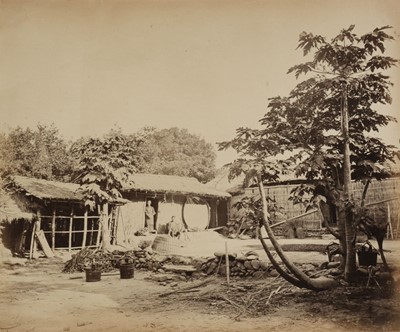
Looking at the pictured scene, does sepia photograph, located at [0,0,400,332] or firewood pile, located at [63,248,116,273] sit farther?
firewood pile, located at [63,248,116,273]

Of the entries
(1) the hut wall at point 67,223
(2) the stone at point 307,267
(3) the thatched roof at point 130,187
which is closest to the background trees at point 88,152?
(3) the thatched roof at point 130,187

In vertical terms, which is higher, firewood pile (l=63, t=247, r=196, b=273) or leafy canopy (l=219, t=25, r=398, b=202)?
leafy canopy (l=219, t=25, r=398, b=202)

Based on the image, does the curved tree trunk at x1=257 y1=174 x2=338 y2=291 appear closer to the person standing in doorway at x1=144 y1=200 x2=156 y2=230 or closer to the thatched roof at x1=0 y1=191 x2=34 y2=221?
the thatched roof at x1=0 y1=191 x2=34 y2=221

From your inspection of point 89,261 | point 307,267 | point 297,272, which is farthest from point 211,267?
point 89,261

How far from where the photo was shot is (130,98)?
507cm

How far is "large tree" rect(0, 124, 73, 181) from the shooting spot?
→ 17.2 feet

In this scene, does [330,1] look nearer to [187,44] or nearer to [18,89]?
[187,44]

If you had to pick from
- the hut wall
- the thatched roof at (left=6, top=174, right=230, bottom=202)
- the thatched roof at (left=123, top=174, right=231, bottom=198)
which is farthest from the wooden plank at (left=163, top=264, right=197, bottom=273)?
the thatched roof at (left=123, top=174, right=231, bottom=198)

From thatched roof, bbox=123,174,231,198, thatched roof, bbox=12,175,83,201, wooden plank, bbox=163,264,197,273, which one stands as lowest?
wooden plank, bbox=163,264,197,273

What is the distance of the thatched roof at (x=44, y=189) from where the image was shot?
810cm

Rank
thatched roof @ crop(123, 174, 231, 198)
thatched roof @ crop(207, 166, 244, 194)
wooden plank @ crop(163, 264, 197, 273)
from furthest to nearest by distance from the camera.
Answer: thatched roof @ crop(207, 166, 244, 194), thatched roof @ crop(123, 174, 231, 198), wooden plank @ crop(163, 264, 197, 273)

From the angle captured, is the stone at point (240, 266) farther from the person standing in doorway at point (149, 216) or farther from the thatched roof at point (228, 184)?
the thatched roof at point (228, 184)

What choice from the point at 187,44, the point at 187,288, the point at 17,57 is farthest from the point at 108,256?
the point at 187,44

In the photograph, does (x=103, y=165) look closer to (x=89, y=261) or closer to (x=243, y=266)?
(x=89, y=261)
